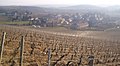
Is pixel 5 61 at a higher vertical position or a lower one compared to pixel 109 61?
higher

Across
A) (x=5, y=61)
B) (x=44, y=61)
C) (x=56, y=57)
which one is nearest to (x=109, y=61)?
(x=56, y=57)

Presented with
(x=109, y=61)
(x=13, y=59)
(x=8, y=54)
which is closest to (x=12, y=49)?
(x=8, y=54)

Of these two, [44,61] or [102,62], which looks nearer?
[44,61]

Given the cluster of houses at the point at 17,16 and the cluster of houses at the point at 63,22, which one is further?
the cluster of houses at the point at 17,16

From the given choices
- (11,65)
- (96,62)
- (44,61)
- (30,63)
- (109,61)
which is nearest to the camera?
(11,65)

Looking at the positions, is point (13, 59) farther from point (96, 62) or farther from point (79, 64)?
point (96, 62)

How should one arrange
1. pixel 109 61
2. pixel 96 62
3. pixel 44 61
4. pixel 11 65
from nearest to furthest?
pixel 11 65, pixel 44 61, pixel 96 62, pixel 109 61

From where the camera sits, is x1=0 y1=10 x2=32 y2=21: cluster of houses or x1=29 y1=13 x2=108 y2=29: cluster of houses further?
x1=0 y1=10 x2=32 y2=21: cluster of houses

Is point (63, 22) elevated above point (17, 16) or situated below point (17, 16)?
below

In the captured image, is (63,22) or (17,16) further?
(17,16)
